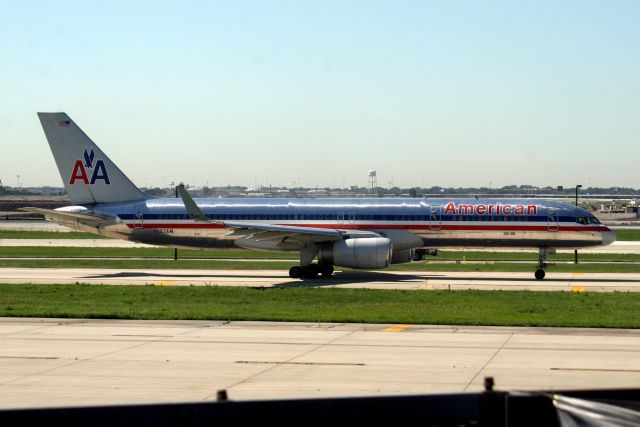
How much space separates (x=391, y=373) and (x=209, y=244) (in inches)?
1102

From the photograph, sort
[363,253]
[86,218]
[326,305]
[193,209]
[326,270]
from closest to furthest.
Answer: [326,305] → [193,209] → [363,253] → [326,270] → [86,218]

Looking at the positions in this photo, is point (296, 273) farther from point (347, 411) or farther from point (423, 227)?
point (347, 411)

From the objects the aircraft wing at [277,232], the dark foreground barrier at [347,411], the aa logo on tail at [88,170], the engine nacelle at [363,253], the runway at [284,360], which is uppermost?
the aa logo on tail at [88,170]

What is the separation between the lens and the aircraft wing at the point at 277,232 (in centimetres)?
3900

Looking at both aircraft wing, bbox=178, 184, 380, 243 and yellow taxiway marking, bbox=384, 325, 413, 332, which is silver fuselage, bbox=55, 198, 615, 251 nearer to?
aircraft wing, bbox=178, 184, 380, 243

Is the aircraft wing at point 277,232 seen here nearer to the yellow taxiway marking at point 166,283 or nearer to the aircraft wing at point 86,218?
the yellow taxiway marking at point 166,283

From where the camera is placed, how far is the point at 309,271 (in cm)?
4091

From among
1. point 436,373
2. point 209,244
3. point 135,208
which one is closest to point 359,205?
point 209,244

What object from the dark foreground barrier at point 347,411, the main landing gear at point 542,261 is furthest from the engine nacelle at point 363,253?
the dark foreground barrier at point 347,411

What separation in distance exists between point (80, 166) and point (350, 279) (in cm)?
1474

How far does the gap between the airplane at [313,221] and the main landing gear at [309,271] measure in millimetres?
45

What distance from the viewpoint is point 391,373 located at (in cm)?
1662

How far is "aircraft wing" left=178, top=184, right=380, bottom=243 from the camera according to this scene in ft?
128

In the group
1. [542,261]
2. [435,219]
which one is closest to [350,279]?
[435,219]
